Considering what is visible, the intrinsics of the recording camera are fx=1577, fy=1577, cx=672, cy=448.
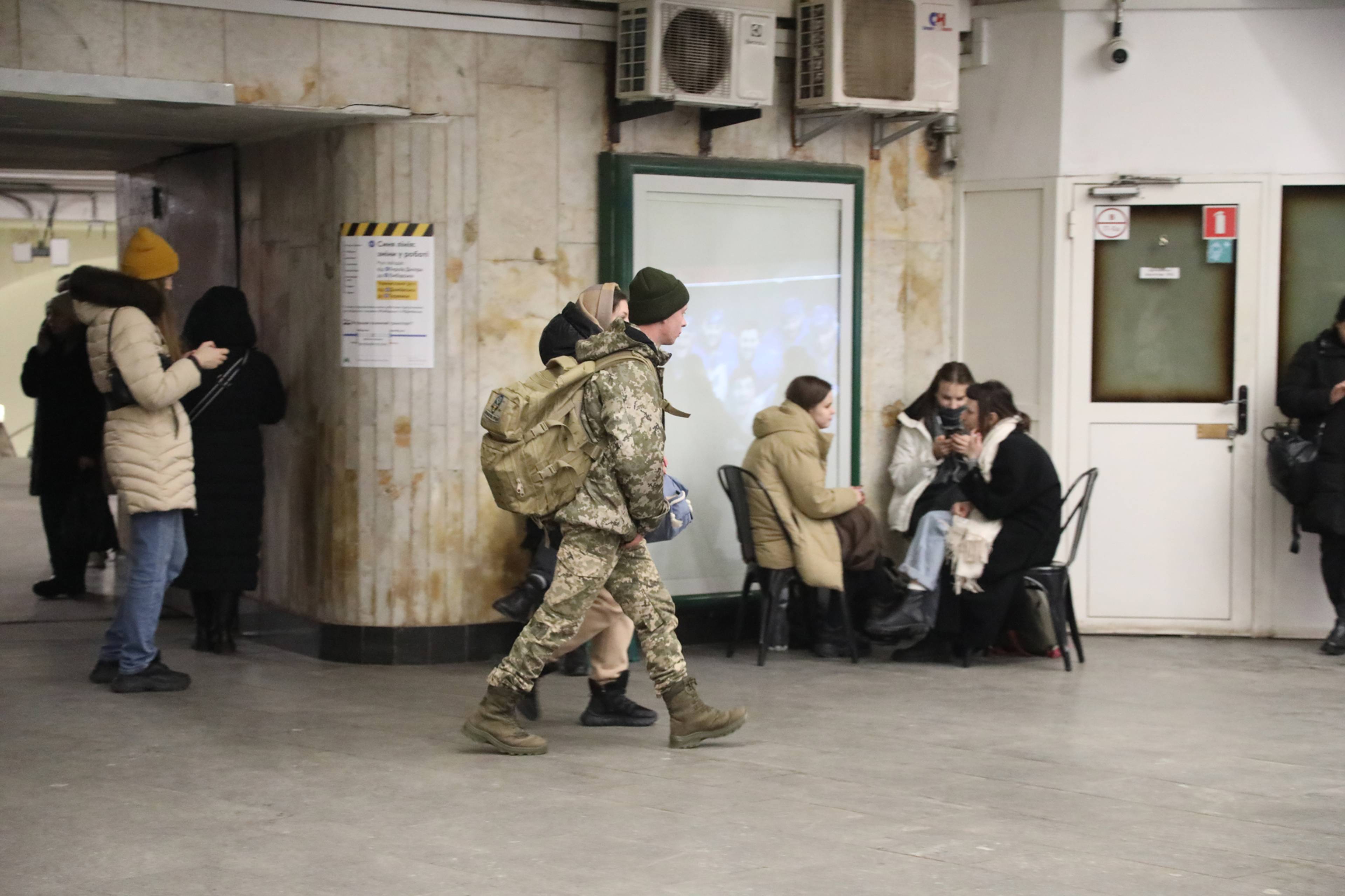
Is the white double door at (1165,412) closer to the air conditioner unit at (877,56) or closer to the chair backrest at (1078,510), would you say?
the chair backrest at (1078,510)

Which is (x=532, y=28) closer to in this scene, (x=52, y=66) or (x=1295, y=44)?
(x=52, y=66)

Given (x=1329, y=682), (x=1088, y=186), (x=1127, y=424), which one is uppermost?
(x=1088, y=186)

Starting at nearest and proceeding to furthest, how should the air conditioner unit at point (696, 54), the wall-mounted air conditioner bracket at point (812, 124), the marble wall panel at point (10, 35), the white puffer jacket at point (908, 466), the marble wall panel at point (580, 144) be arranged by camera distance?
the marble wall panel at point (10, 35) → the air conditioner unit at point (696, 54) → the marble wall panel at point (580, 144) → the wall-mounted air conditioner bracket at point (812, 124) → the white puffer jacket at point (908, 466)

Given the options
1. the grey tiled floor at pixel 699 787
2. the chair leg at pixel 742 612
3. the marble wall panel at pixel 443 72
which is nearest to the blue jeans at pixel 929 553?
the grey tiled floor at pixel 699 787

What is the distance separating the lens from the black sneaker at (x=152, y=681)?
22.1ft

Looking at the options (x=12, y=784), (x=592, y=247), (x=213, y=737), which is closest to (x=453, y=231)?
(x=592, y=247)

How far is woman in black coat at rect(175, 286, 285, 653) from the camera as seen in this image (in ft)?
24.6

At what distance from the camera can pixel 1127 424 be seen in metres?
8.46

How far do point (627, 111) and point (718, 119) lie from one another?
54cm

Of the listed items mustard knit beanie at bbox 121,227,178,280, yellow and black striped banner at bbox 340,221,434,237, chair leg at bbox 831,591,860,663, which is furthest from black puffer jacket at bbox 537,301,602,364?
chair leg at bbox 831,591,860,663

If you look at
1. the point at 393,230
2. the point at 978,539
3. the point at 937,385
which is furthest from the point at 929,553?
the point at 393,230

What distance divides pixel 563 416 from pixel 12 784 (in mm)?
2215

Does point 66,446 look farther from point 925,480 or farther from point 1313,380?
point 1313,380

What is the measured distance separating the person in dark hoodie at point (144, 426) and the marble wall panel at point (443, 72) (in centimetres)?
138
